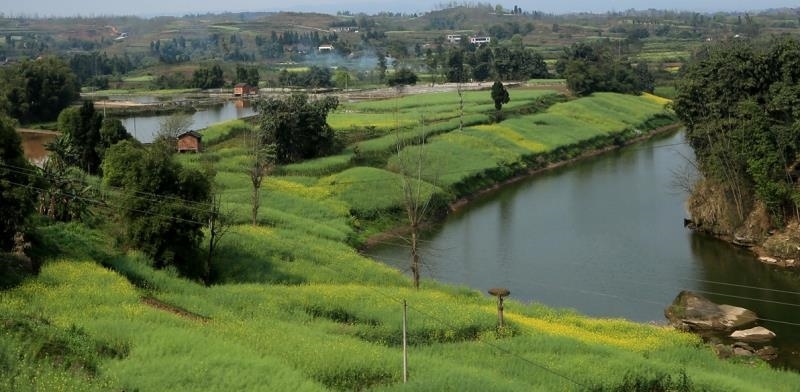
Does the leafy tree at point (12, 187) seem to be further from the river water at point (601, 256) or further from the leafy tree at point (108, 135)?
the river water at point (601, 256)

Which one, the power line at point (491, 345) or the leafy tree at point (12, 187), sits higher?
the leafy tree at point (12, 187)

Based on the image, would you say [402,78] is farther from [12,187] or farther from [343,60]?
[12,187]

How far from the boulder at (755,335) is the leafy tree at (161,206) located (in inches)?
616

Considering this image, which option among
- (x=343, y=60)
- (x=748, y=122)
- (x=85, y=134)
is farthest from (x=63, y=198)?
(x=343, y=60)

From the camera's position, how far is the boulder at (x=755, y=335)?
24.8 meters

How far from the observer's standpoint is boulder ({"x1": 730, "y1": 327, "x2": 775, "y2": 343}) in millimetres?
24831

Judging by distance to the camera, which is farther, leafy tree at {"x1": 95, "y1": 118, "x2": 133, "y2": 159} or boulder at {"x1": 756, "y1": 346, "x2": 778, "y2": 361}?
leafy tree at {"x1": 95, "y1": 118, "x2": 133, "y2": 159}

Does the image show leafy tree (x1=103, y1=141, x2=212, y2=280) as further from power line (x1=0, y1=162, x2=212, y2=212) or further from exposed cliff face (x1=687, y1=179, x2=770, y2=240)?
exposed cliff face (x1=687, y1=179, x2=770, y2=240)

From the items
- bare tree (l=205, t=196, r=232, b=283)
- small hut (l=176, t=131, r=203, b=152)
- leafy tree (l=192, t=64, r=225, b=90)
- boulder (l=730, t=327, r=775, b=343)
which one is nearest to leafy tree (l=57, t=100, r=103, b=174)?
small hut (l=176, t=131, r=203, b=152)

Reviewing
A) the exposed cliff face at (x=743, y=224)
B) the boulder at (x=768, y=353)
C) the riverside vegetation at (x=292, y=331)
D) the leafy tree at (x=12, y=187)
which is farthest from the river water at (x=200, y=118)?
the boulder at (x=768, y=353)

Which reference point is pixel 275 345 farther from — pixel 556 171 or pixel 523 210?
pixel 556 171

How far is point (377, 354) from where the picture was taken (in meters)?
17.6

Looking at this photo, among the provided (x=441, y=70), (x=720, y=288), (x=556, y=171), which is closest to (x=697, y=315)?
(x=720, y=288)

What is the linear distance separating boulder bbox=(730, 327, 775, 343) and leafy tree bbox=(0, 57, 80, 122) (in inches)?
2189
